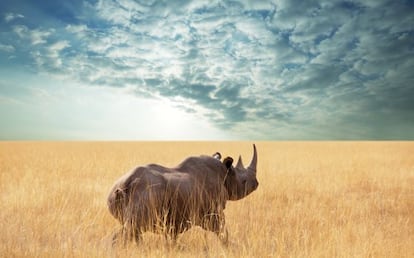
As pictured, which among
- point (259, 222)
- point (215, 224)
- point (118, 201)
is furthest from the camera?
point (259, 222)

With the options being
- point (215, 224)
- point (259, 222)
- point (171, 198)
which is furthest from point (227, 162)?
point (259, 222)

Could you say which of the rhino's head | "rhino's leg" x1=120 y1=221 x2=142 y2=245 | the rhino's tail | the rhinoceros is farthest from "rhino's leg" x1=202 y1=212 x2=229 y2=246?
the rhino's tail

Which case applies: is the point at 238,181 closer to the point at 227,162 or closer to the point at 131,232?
the point at 227,162

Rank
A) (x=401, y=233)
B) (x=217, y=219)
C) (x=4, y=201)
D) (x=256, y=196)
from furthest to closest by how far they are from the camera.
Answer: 1. (x=256, y=196)
2. (x=4, y=201)
3. (x=401, y=233)
4. (x=217, y=219)

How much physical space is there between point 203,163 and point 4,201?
5792 mm

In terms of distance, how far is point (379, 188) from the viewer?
42.5 ft

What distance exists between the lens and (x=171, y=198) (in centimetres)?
487

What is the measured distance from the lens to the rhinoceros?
15.2ft

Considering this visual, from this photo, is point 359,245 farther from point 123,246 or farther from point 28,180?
point 28,180

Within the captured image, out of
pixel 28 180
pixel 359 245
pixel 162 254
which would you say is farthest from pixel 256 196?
pixel 28 180

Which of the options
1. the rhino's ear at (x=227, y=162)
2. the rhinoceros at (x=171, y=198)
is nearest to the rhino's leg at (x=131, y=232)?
the rhinoceros at (x=171, y=198)

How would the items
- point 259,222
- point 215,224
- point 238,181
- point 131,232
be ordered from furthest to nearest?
1. point 259,222
2. point 238,181
3. point 215,224
4. point 131,232

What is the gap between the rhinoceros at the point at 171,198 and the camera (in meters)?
4.64

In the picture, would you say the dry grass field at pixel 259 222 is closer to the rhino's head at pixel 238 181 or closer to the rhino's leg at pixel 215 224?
the rhino's leg at pixel 215 224
